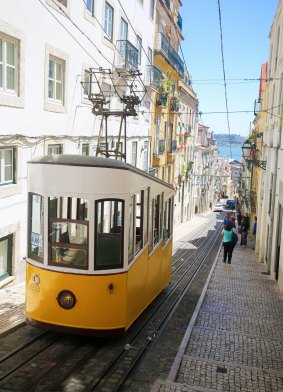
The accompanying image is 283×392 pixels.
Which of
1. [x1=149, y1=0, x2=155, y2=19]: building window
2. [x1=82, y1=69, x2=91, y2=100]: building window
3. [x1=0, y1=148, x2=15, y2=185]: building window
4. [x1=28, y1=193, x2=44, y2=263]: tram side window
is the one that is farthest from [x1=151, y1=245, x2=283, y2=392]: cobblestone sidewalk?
[x1=149, y1=0, x2=155, y2=19]: building window

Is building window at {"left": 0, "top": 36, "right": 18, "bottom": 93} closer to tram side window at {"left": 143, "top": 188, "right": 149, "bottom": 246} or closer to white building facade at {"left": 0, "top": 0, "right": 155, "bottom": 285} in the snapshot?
white building facade at {"left": 0, "top": 0, "right": 155, "bottom": 285}

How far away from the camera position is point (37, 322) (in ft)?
22.5

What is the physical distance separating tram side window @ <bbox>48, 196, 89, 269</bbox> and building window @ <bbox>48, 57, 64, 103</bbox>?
7.09 meters

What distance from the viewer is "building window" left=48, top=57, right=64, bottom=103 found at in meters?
12.9

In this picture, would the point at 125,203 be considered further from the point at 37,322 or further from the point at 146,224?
A: the point at 37,322

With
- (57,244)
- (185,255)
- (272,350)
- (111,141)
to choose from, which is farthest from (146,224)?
(185,255)

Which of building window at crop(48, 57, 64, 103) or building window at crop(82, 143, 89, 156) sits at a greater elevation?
building window at crop(48, 57, 64, 103)

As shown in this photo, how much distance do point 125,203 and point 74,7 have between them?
9351 millimetres

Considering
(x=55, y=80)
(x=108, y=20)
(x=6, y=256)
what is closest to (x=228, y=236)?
(x=55, y=80)

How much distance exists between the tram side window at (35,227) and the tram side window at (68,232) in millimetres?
191

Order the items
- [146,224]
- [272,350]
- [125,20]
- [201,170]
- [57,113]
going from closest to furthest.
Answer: [272,350] → [146,224] → [57,113] → [125,20] → [201,170]

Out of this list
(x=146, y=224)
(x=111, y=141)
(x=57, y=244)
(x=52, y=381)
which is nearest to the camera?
(x=52, y=381)

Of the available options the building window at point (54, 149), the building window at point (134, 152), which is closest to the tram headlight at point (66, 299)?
the building window at point (54, 149)

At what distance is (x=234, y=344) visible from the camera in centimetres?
743
